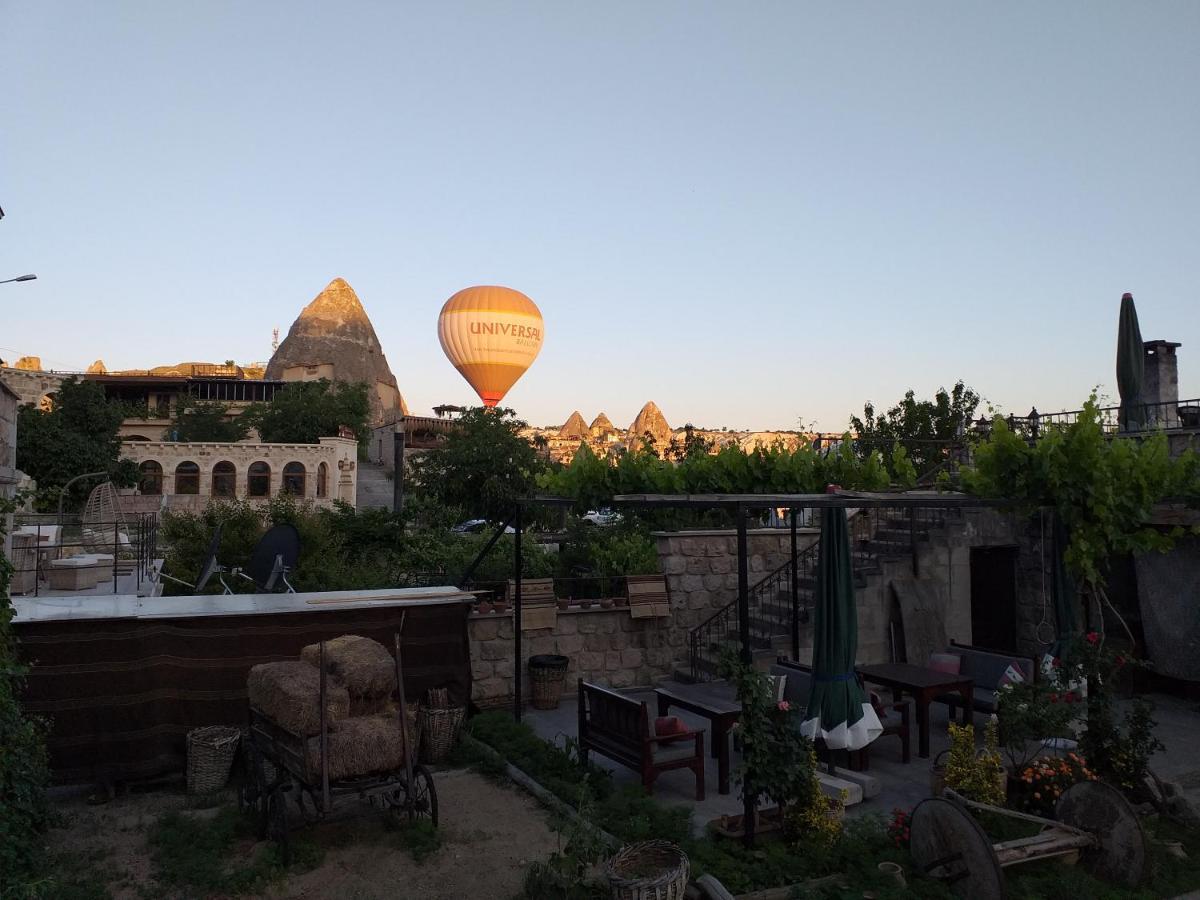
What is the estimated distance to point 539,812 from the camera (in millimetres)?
7020

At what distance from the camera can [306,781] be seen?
5.78m

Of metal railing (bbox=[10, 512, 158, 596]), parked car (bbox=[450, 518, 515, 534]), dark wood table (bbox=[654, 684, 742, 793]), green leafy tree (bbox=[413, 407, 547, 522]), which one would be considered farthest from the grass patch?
green leafy tree (bbox=[413, 407, 547, 522])

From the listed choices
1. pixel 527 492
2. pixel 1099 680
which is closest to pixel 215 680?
pixel 1099 680

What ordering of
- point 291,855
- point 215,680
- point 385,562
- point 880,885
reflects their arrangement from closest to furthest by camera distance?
point 880,885 < point 291,855 < point 215,680 < point 385,562

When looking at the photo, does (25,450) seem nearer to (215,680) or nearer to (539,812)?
(215,680)

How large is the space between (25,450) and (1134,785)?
37297mm

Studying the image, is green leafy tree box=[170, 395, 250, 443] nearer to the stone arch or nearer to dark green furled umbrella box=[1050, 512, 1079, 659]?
the stone arch

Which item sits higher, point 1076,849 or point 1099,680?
point 1099,680

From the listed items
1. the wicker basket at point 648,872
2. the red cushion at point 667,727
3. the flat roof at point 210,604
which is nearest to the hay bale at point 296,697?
the flat roof at point 210,604

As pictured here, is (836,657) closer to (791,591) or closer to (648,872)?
(648,872)

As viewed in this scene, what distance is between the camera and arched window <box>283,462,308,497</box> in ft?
134

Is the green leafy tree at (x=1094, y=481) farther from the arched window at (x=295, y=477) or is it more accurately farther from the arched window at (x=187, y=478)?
the arched window at (x=187, y=478)

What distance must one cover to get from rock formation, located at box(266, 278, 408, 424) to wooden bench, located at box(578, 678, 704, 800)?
69571 mm

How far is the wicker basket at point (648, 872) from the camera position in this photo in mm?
4641
